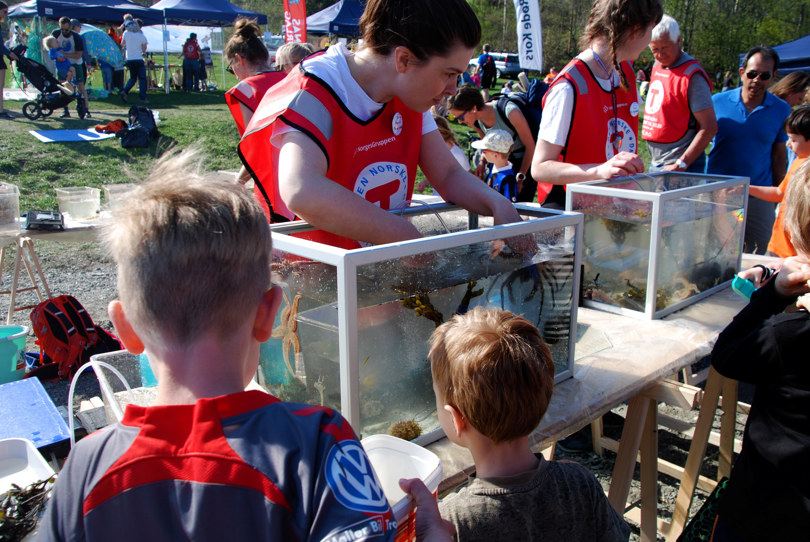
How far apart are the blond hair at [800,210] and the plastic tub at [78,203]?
12.9 feet

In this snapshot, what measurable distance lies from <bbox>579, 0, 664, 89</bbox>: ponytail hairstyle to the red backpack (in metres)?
3.25

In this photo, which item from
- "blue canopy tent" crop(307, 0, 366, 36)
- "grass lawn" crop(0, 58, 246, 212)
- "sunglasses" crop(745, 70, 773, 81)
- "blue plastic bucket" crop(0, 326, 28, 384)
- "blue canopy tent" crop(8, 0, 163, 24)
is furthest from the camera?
"blue canopy tent" crop(307, 0, 366, 36)

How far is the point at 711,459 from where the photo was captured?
10.6 ft

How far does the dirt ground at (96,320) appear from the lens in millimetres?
3025

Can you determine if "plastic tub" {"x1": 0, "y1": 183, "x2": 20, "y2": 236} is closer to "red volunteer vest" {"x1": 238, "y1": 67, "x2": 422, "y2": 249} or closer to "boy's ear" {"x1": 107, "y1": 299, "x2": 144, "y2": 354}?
"red volunteer vest" {"x1": 238, "y1": 67, "x2": 422, "y2": 249}

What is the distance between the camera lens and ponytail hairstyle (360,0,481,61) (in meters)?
1.45

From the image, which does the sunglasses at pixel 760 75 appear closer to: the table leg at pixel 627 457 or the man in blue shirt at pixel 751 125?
the man in blue shirt at pixel 751 125

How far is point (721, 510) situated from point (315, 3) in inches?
1540

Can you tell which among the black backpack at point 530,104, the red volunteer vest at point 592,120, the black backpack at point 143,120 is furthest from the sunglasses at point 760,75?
the black backpack at point 143,120

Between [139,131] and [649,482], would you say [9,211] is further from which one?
[139,131]

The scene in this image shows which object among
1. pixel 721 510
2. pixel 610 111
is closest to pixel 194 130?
pixel 610 111

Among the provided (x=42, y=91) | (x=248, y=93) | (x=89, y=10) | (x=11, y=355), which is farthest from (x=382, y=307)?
(x=89, y=10)

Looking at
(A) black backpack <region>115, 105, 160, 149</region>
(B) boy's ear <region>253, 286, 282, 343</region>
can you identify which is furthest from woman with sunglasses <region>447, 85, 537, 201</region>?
(A) black backpack <region>115, 105, 160, 149</region>

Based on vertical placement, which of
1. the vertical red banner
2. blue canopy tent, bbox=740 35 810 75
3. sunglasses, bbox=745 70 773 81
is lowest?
sunglasses, bbox=745 70 773 81
